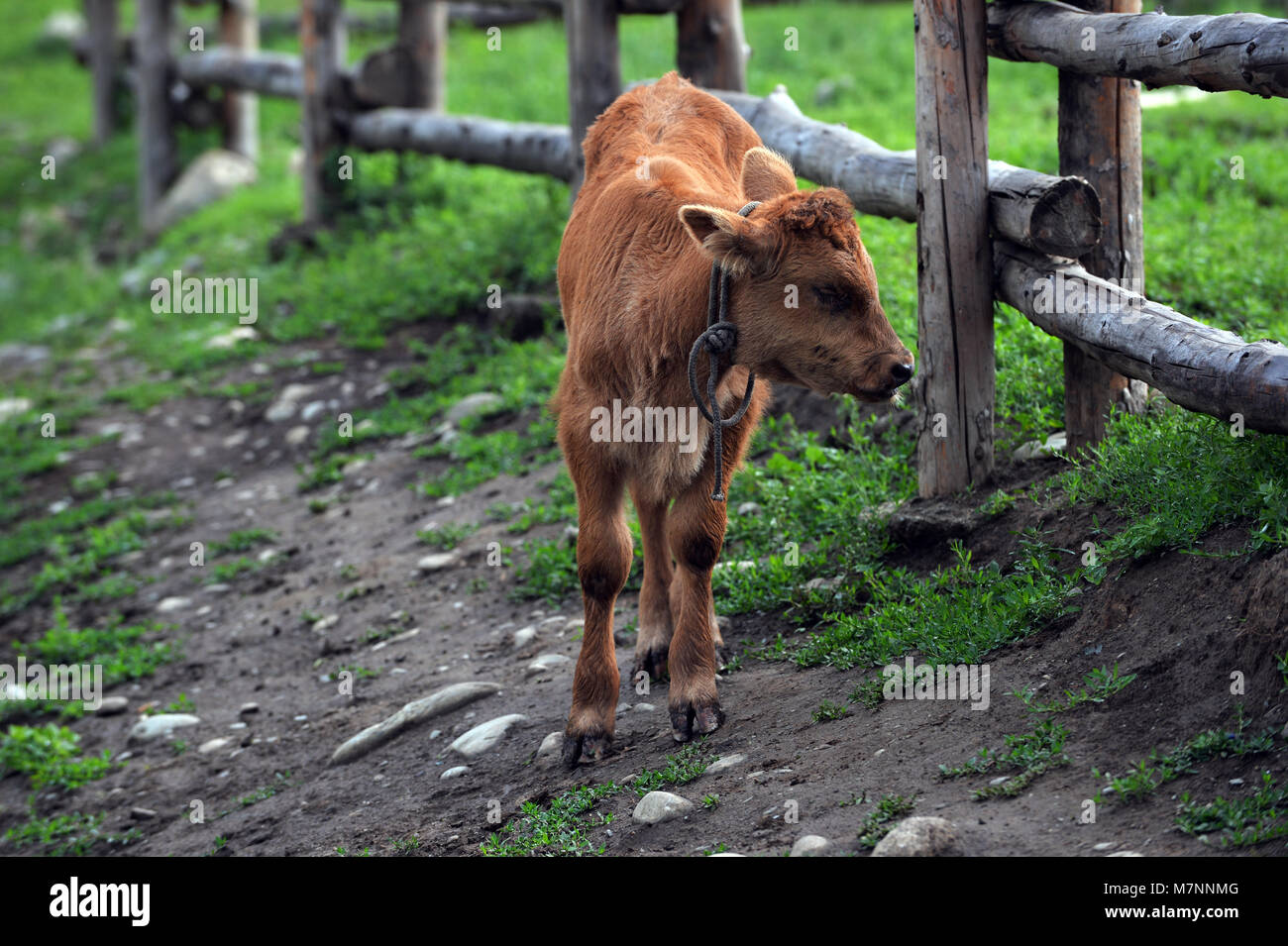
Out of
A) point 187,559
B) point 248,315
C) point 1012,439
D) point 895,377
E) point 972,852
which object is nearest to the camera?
point 972,852

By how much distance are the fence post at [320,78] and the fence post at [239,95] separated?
3034mm

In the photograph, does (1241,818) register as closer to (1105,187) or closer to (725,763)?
(725,763)

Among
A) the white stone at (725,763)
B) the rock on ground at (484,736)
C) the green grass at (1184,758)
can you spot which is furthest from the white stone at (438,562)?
the green grass at (1184,758)

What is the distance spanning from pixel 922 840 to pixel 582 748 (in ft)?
5.42

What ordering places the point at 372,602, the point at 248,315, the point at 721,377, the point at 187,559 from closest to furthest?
the point at 721,377, the point at 372,602, the point at 187,559, the point at 248,315

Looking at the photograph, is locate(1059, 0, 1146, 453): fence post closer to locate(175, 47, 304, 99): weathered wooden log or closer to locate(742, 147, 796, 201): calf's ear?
locate(742, 147, 796, 201): calf's ear

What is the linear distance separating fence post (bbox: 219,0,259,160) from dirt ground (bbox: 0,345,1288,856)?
8.55 metres

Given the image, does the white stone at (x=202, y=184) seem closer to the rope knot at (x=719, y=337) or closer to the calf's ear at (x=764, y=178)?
the calf's ear at (x=764, y=178)

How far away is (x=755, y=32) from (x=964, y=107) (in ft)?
34.5

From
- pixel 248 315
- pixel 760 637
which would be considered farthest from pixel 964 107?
pixel 248 315

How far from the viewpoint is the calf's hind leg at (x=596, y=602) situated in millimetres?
4871

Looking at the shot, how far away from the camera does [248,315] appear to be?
11289 millimetres

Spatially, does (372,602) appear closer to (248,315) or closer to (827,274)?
(827,274)

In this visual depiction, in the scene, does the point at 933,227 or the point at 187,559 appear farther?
the point at 187,559
